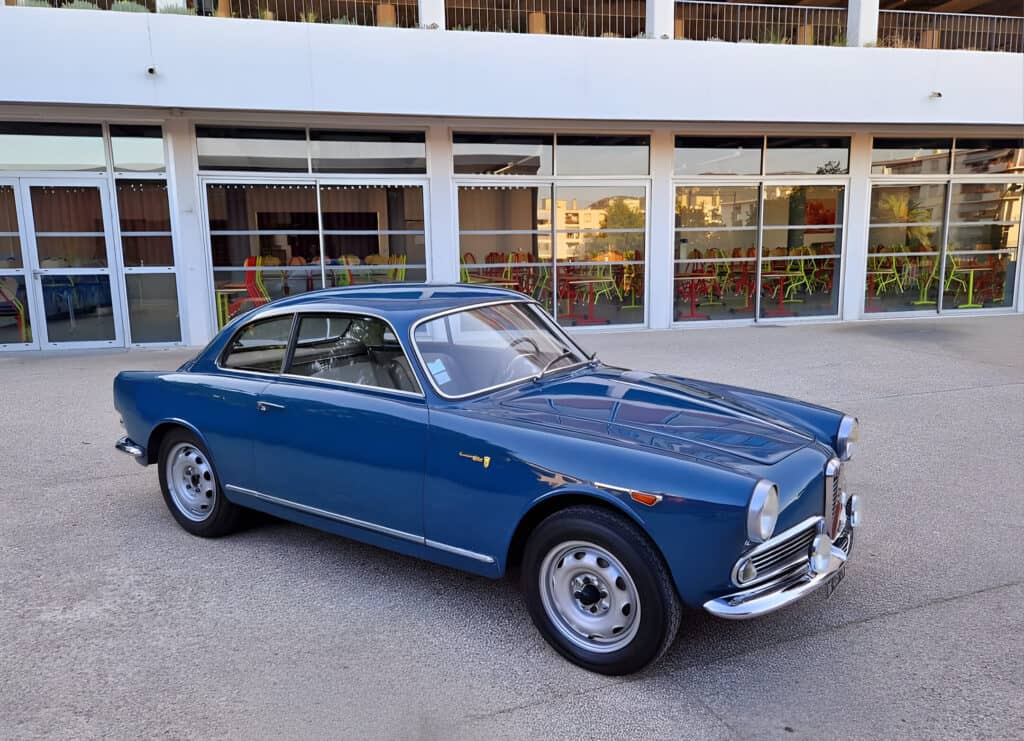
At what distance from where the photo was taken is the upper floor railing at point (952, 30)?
14.5 m

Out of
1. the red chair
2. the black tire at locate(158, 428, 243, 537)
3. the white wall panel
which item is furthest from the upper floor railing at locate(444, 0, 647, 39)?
the black tire at locate(158, 428, 243, 537)

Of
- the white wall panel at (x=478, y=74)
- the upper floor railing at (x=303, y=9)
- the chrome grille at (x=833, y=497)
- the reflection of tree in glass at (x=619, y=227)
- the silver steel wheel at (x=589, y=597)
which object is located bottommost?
the silver steel wheel at (x=589, y=597)

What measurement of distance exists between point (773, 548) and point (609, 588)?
2.16 feet

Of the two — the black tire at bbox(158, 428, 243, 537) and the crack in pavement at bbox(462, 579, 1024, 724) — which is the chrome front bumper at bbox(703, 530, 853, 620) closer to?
the crack in pavement at bbox(462, 579, 1024, 724)

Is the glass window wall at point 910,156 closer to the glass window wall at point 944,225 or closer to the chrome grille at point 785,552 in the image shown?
the glass window wall at point 944,225

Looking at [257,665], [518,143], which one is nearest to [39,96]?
[518,143]

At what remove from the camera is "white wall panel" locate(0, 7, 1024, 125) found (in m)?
9.79

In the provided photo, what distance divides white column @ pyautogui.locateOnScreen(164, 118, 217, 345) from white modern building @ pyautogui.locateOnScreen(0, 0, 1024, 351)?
1.3 inches

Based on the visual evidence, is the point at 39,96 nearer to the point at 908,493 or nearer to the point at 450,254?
the point at 450,254

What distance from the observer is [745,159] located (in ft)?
44.7

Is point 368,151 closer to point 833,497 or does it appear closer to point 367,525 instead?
point 367,525

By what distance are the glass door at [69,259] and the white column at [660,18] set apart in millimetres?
9170

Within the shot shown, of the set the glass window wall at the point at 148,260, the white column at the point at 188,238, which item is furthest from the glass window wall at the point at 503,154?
the glass window wall at the point at 148,260

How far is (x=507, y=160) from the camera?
12672mm
